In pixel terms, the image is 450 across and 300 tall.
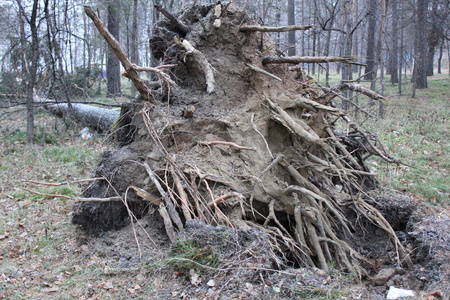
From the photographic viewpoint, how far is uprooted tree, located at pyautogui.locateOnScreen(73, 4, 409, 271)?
408cm

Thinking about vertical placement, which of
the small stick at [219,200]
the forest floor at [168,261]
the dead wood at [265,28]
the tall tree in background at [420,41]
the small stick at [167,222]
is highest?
the tall tree in background at [420,41]

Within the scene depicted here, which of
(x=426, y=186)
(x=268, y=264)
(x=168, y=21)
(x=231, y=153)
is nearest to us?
(x=268, y=264)

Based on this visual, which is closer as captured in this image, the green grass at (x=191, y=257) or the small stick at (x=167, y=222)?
the green grass at (x=191, y=257)

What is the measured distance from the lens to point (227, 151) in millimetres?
4324

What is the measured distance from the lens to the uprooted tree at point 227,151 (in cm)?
408

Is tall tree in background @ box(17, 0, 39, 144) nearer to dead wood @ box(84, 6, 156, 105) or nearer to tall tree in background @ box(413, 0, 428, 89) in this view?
dead wood @ box(84, 6, 156, 105)

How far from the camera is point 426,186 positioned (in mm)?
6406

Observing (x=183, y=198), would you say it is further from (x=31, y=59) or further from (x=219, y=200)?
(x=31, y=59)

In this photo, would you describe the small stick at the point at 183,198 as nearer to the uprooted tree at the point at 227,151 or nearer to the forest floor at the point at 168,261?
the uprooted tree at the point at 227,151

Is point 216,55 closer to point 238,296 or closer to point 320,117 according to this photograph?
point 320,117

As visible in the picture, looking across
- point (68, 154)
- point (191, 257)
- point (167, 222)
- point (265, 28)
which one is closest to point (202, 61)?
point (265, 28)

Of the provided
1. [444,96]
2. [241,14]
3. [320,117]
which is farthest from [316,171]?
[444,96]

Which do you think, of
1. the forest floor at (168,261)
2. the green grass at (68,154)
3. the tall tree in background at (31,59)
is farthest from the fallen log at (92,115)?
the forest floor at (168,261)

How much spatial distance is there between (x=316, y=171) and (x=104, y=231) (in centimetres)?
280
